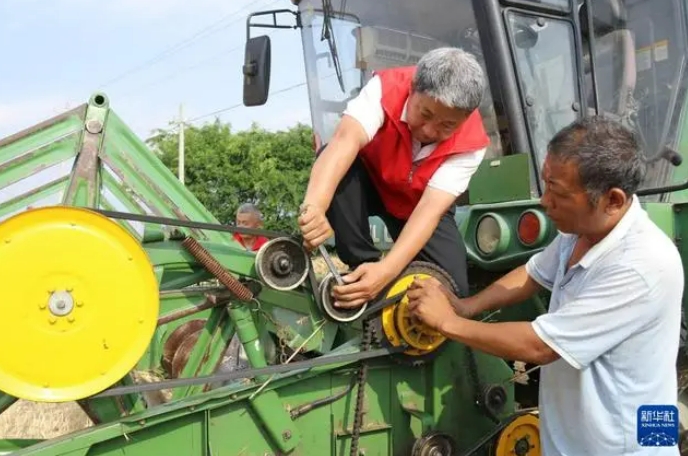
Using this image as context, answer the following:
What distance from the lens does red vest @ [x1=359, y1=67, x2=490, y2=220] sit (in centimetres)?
243

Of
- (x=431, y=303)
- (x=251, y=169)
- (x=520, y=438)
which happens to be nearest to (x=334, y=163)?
(x=431, y=303)

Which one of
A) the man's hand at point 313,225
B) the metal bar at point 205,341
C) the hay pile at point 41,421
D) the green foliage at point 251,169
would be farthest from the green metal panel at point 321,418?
the green foliage at point 251,169

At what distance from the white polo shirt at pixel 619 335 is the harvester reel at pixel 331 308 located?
67cm

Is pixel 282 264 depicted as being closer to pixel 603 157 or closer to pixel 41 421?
pixel 603 157

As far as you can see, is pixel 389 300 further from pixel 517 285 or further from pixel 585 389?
pixel 585 389

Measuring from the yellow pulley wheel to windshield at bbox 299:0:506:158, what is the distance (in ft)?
5.58

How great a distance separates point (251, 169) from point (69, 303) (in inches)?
708

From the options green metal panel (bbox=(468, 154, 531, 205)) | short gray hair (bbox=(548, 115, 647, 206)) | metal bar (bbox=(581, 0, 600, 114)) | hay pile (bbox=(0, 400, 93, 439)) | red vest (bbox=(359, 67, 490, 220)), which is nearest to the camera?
short gray hair (bbox=(548, 115, 647, 206))

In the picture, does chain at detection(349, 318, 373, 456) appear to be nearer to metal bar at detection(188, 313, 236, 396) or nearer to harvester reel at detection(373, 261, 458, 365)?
harvester reel at detection(373, 261, 458, 365)

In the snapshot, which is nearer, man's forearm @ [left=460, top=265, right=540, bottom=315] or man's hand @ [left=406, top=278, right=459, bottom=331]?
man's hand @ [left=406, top=278, right=459, bottom=331]

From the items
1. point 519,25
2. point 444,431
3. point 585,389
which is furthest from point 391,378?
point 519,25

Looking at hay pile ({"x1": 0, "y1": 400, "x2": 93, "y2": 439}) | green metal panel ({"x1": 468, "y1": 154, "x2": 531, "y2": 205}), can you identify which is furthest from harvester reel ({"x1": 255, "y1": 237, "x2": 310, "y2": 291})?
hay pile ({"x1": 0, "y1": 400, "x2": 93, "y2": 439})

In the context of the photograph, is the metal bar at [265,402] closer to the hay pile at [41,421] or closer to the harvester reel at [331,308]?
the harvester reel at [331,308]

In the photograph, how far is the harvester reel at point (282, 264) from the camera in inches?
89.6
